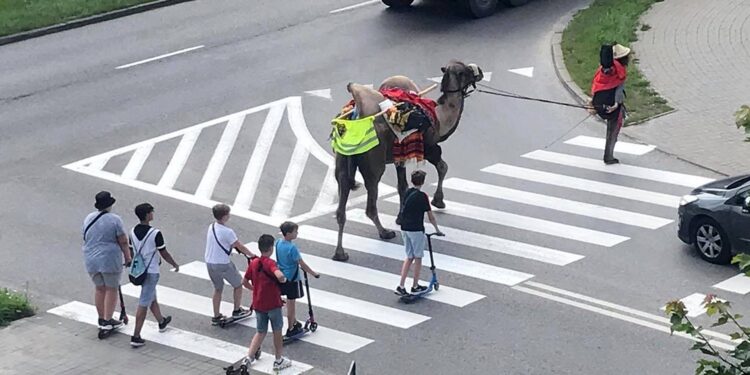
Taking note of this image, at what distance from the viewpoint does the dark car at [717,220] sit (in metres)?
15.4

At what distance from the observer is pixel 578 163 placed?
1961cm

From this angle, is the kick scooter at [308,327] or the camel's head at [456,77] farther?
the camel's head at [456,77]

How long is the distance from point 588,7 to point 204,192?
37.5ft

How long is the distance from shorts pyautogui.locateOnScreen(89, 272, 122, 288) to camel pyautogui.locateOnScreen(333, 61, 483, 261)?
3.09 meters

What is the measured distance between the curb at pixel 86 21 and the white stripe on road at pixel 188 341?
41.4 ft

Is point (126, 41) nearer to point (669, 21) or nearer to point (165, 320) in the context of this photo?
point (669, 21)

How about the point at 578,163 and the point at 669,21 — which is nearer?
the point at 578,163

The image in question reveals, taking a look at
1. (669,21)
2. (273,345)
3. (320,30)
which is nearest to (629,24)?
(669,21)

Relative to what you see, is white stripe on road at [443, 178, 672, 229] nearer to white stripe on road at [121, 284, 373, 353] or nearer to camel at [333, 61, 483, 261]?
camel at [333, 61, 483, 261]

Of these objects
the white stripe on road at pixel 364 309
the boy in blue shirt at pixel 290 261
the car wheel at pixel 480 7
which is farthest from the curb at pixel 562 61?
the boy in blue shirt at pixel 290 261

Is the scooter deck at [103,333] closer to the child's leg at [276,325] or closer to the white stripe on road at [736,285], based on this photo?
the child's leg at [276,325]

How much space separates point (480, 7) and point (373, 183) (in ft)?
37.5

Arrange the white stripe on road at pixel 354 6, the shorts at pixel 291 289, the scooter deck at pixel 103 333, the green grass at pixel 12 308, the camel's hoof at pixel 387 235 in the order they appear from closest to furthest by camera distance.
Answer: the shorts at pixel 291 289 → the scooter deck at pixel 103 333 → the green grass at pixel 12 308 → the camel's hoof at pixel 387 235 → the white stripe on road at pixel 354 6

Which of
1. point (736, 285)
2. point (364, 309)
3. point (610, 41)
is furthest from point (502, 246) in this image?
point (610, 41)
